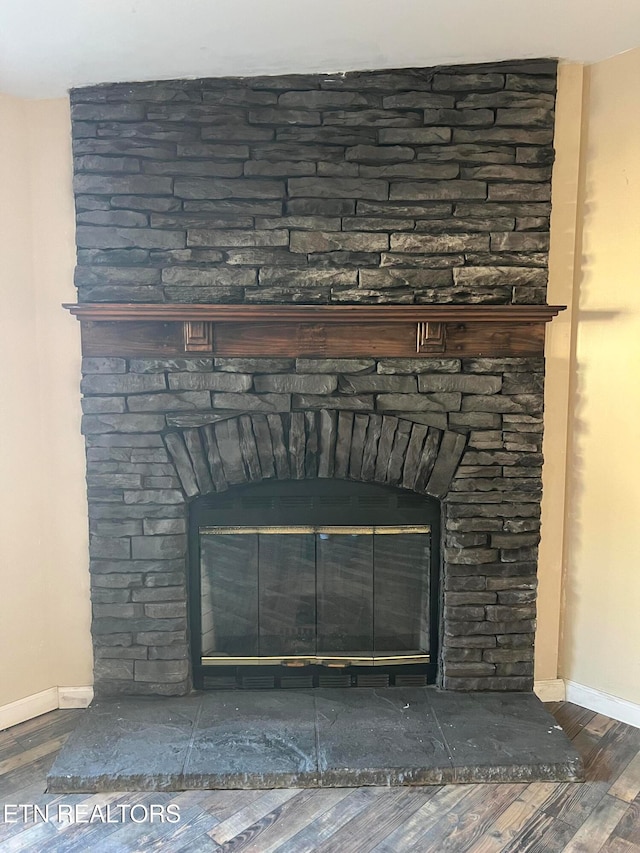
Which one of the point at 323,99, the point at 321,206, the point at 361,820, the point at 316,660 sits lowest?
the point at 361,820

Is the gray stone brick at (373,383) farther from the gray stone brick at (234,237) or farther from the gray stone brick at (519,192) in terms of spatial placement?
the gray stone brick at (519,192)

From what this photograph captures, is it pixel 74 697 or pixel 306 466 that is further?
pixel 74 697

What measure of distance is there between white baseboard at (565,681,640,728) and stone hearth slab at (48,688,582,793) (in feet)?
0.67

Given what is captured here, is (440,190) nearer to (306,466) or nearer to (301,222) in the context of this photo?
(301,222)

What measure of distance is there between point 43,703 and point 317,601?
112cm

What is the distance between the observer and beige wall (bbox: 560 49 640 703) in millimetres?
2117

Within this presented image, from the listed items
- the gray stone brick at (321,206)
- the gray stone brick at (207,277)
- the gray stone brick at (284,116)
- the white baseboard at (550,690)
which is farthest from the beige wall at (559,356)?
the gray stone brick at (207,277)

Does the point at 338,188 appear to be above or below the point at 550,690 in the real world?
above

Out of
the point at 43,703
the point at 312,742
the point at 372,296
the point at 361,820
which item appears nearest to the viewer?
the point at 361,820

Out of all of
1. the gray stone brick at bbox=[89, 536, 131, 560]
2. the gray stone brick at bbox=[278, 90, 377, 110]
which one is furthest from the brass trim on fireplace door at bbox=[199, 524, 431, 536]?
the gray stone brick at bbox=[278, 90, 377, 110]

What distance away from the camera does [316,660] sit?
7.77 feet

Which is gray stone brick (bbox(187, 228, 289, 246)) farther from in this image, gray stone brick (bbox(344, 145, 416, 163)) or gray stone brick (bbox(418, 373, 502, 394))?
gray stone brick (bbox(418, 373, 502, 394))

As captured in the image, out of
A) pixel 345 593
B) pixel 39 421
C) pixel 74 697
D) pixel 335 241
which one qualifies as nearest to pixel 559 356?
pixel 335 241

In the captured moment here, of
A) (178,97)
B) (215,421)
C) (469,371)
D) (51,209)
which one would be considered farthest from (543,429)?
(51,209)
